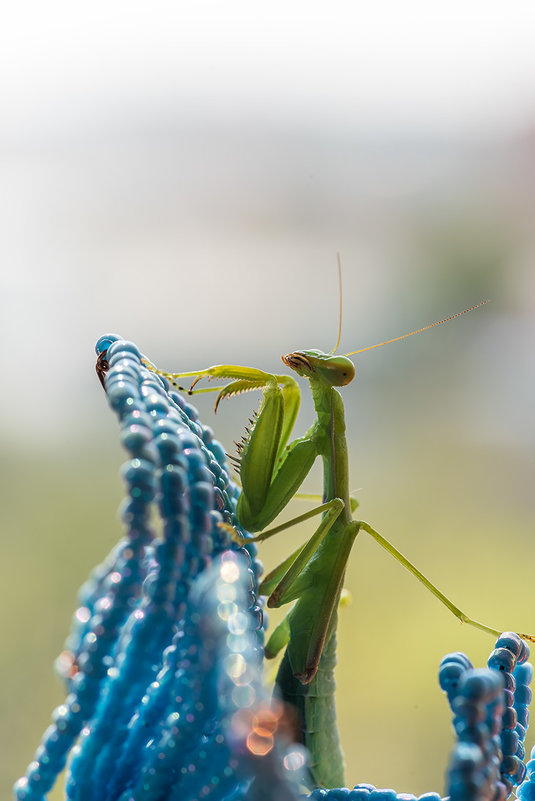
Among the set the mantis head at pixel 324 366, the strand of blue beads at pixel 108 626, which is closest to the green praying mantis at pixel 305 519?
the mantis head at pixel 324 366

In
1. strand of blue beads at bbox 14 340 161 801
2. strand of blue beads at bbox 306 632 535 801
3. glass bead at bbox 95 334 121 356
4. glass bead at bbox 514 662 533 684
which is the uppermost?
glass bead at bbox 95 334 121 356

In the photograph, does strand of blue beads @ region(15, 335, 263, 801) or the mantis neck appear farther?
the mantis neck

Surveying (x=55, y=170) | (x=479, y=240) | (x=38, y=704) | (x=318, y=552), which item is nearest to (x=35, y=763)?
(x=318, y=552)

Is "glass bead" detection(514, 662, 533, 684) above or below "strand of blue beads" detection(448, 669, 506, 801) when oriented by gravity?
below

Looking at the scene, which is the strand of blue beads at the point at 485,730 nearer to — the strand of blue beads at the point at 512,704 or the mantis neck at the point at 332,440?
the strand of blue beads at the point at 512,704

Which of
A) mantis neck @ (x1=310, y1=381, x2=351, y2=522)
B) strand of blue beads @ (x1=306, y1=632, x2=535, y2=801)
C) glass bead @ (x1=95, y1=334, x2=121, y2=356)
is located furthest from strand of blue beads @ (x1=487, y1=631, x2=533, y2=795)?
glass bead @ (x1=95, y1=334, x2=121, y2=356)

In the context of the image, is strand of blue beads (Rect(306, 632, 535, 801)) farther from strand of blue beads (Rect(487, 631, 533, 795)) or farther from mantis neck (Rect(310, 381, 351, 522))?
mantis neck (Rect(310, 381, 351, 522))

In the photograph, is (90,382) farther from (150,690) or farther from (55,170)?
(150,690)
